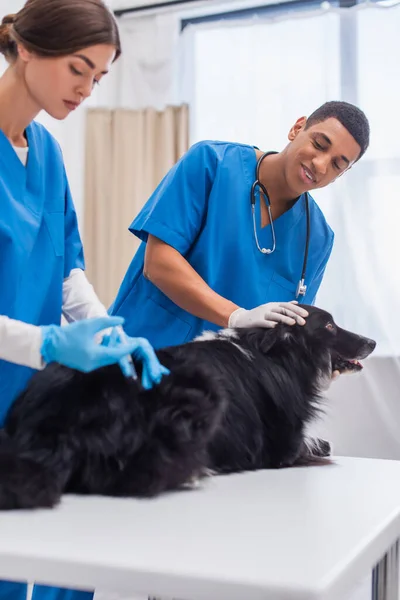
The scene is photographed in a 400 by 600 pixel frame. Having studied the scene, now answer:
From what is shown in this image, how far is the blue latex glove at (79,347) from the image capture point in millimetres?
1013

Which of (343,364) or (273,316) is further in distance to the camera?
(343,364)

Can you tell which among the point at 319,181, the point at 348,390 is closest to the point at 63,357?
the point at 319,181

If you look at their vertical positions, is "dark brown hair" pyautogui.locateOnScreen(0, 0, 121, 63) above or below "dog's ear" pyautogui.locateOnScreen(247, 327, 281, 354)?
above

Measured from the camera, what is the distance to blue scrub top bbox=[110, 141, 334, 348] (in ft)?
5.90

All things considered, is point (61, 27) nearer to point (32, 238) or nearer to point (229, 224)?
point (32, 238)

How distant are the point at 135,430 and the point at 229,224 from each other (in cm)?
88

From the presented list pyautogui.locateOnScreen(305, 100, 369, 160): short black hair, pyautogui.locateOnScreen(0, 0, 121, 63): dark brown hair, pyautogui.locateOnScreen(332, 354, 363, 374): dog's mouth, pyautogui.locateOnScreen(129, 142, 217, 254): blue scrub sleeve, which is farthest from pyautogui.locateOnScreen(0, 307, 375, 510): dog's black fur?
pyautogui.locateOnScreen(305, 100, 369, 160): short black hair

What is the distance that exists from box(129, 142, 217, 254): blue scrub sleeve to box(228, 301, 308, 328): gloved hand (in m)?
0.35

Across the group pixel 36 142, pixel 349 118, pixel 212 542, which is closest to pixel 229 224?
pixel 349 118

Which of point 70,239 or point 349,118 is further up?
point 349,118

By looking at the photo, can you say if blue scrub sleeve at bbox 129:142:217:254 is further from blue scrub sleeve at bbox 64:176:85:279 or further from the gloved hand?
the gloved hand

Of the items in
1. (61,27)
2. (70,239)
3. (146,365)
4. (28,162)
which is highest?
(61,27)

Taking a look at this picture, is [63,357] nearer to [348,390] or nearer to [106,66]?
[106,66]

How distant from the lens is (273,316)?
4.75 feet
